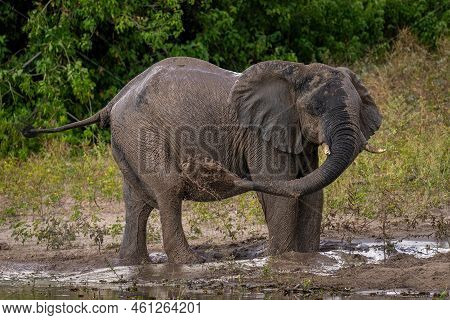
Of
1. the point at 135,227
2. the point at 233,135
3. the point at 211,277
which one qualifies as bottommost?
the point at 211,277

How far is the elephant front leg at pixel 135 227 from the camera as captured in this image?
336 inches

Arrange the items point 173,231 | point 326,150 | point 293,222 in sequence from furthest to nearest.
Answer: point 173,231, point 293,222, point 326,150

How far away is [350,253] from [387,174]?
7.10 ft

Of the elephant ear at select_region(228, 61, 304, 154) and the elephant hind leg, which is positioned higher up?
the elephant ear at select_region(228, 61, 304, 154)

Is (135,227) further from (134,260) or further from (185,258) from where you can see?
(185,258)

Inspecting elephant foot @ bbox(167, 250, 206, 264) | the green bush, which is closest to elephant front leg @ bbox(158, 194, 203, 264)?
elephant foot @ bbox(167, 250, 206, 264)

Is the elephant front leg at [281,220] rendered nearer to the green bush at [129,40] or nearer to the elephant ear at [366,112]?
the elephant ear at [366,112]

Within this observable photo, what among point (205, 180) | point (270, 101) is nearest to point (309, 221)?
point (205, 180)

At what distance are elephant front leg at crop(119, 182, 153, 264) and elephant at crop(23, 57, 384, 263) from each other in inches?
0.4

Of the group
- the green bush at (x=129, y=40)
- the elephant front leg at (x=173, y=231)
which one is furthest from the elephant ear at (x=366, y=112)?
the green bush at (x=129, y=40)

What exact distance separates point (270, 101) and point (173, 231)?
4.04 ft

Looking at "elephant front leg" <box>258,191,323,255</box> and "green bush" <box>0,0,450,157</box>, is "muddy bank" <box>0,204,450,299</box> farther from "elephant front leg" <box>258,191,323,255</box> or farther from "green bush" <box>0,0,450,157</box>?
"green bush" <box>0,0,450,157</box>

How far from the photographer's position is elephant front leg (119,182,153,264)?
8547mm

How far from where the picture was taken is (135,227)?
857 cm
